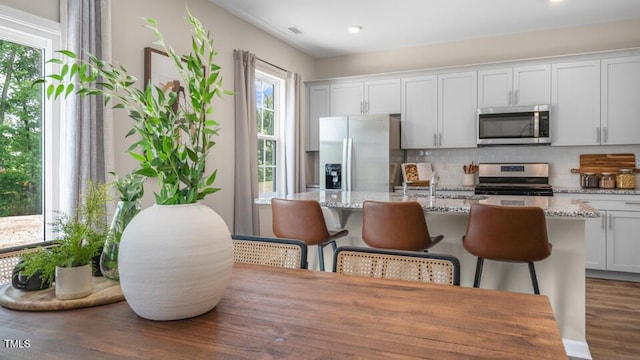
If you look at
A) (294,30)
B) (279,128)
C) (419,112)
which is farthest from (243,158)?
(419,112)

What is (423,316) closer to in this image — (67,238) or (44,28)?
(67,238)

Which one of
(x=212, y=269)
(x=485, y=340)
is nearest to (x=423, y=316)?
(x=485, y=340)

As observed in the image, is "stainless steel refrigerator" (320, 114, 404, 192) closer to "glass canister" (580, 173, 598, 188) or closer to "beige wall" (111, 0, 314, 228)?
"beige wall" (111, 0, 314, 228)

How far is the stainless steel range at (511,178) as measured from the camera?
450 centimetres

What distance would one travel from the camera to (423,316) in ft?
2.82

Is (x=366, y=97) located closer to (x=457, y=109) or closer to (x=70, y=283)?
(x=457, y=109)

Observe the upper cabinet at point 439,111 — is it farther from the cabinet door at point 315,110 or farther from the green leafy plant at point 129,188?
the green leafy plant at point 129,188

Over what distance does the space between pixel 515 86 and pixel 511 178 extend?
3.39 feet

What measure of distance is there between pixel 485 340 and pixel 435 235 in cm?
205

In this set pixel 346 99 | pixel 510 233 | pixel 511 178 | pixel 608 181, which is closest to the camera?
pixel 510 233

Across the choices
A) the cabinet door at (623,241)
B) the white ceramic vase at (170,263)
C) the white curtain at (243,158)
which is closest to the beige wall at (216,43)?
the white curtain at (243,158)

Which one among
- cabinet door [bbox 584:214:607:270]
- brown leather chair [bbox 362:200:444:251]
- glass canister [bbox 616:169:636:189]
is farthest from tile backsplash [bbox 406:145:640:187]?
brown leather chair [bbox 362:200:444:251]

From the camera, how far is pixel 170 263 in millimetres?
788

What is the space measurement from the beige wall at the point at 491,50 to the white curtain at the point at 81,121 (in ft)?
11.6
